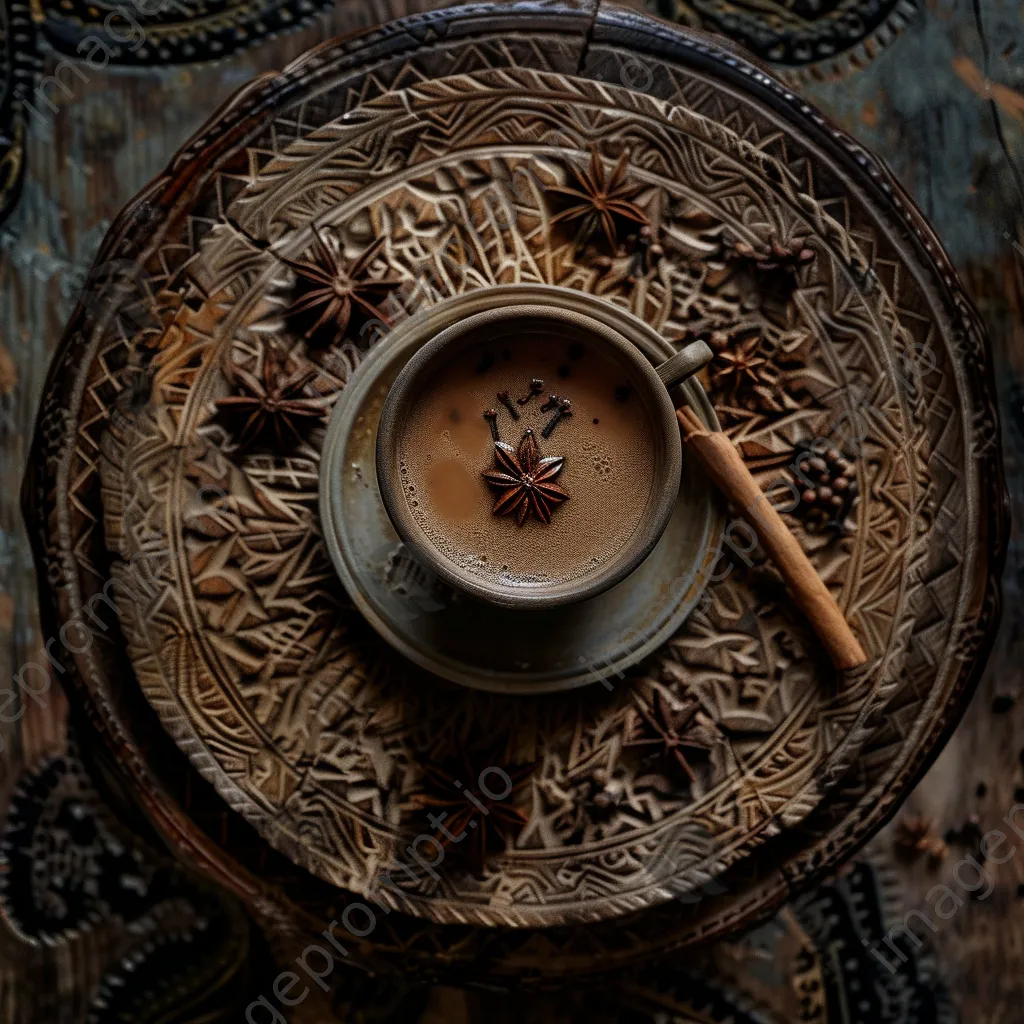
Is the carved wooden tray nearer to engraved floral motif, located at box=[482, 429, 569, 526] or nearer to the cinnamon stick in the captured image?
the cinnamon stick

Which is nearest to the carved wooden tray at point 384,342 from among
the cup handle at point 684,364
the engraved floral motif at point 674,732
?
the engraved floral motif at point 674,732

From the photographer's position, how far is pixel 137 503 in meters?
1.82

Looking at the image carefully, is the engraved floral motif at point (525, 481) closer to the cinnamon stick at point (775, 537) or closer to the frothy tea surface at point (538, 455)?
the frothy tea surface at point (538, 455)

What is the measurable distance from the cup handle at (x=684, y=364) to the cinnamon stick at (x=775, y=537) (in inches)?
5.2

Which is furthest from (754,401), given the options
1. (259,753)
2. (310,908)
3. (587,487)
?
(310,908)

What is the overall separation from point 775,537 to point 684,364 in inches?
14.5

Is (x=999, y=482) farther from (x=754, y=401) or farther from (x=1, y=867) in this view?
(x=1, y=867)

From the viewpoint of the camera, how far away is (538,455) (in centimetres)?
172

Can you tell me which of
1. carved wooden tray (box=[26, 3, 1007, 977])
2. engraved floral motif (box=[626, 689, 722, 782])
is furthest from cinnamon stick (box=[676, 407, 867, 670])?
engraved floral motif (box=[626, 689, 722, 782])

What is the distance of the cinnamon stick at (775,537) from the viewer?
5.87 feet

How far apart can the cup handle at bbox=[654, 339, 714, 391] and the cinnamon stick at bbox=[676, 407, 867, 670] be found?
5.2 inches

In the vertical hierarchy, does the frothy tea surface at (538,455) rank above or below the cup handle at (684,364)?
below

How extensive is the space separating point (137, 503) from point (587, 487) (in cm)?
80

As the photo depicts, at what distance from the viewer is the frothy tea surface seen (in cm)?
171
